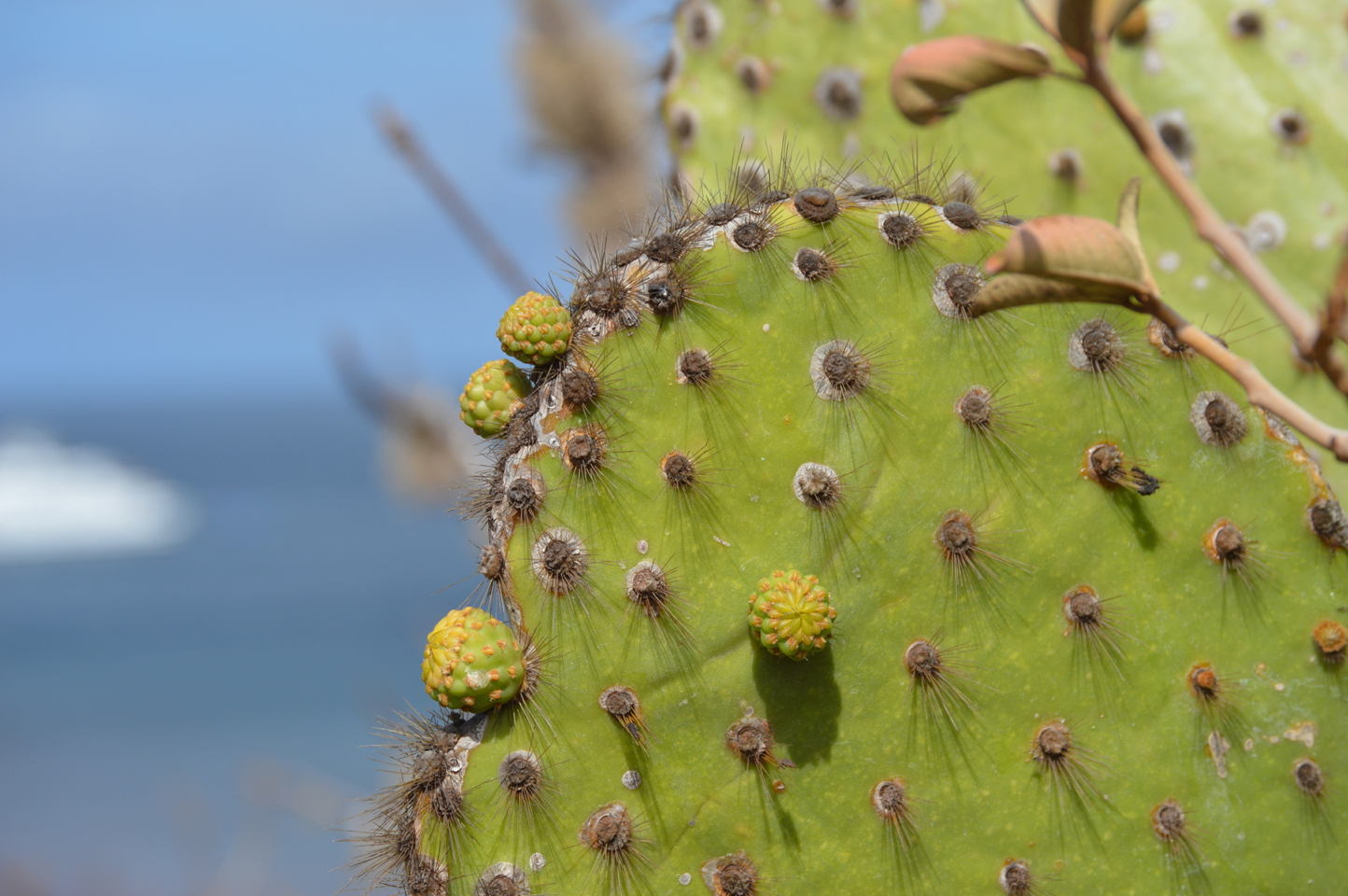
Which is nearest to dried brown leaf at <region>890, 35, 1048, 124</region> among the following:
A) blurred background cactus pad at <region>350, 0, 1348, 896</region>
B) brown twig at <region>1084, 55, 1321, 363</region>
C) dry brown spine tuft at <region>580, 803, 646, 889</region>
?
brown twig at <region>1084, 55, 1321, 363</region>

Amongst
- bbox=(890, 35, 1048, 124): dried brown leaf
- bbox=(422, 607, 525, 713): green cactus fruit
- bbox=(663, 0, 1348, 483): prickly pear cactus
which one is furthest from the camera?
bbox=(663, 0, 1348, 483): prickly pear cactus

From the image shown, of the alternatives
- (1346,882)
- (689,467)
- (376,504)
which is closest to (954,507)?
(689,467)

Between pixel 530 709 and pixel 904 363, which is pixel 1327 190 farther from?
pixel 530 709

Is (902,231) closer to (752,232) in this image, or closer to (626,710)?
(752,232)

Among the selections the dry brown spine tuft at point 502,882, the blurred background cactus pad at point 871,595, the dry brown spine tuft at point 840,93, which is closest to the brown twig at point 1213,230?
the blurred background cactus pad at point 871,595

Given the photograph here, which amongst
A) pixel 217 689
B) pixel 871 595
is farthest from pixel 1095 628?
pixel 217 689

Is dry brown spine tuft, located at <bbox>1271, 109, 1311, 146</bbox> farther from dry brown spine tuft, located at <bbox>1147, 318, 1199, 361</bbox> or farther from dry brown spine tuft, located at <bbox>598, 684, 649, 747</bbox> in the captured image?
dry brown spine tuft, located at <bbox>598, 684, 649, 747</bbox>

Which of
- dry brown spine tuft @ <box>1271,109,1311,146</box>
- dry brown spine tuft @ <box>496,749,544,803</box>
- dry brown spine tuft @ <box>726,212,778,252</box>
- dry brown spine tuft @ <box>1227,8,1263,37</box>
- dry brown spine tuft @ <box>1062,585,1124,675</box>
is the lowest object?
dry brown spine tuft @ <box>1062,585,1124,675</box>
